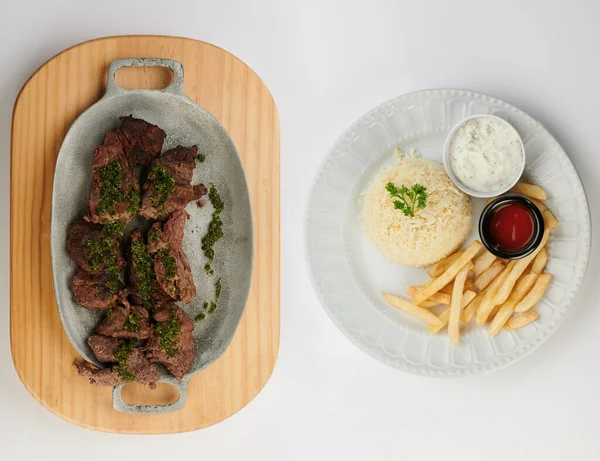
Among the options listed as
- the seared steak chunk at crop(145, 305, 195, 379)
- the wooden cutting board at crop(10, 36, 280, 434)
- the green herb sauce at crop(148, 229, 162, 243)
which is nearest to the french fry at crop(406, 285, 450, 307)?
the wooden cutting board at crop(10, 36, 280, 434)

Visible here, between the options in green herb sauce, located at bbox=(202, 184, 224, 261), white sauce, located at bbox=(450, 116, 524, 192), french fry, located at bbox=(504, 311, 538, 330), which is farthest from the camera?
green herb sauce, located at bbox=(202, 184, 224, 261)

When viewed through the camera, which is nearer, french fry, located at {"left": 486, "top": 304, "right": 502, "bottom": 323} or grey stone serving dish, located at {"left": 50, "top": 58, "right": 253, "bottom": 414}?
grey stone serving dish, located at {"left": 50, "top": 58, "right": 253, "bottom": 414}

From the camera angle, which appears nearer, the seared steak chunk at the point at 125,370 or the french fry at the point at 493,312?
the seared steak chunk at the point at 125,370

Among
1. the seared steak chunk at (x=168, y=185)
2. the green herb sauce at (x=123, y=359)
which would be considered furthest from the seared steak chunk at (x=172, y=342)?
the seared steak chunk at (x=168, y=185)

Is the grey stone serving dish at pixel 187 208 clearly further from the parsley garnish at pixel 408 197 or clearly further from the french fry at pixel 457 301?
the french fry at pixel 457 301

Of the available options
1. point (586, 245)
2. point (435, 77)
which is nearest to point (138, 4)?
point (435, 77)

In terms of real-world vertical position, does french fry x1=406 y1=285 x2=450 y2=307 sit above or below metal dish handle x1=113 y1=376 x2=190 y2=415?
above

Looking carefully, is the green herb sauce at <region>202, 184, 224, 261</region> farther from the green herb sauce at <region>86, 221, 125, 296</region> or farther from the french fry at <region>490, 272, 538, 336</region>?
the french fry at <region>490, 272, 538, 336</region>
